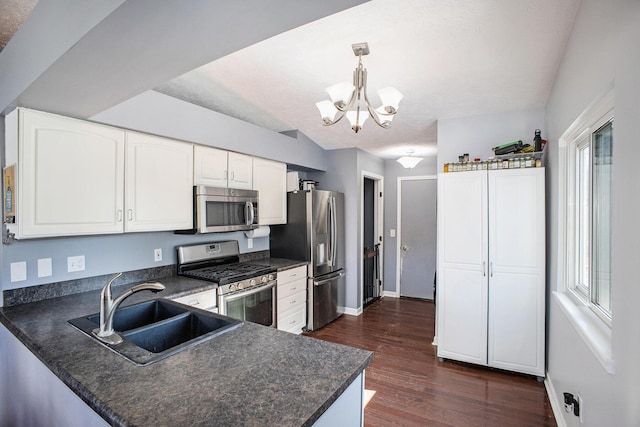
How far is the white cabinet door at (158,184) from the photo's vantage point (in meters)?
2.36

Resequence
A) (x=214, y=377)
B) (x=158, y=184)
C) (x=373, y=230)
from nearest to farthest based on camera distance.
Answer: (x=214, y=377), (x=158, y=184), (x=373, y=230)

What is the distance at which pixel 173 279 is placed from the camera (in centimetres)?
275

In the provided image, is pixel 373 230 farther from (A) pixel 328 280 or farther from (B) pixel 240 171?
(B) pixel 240 171

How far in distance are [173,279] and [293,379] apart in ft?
6.68

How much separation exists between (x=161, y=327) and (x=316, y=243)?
236 cm

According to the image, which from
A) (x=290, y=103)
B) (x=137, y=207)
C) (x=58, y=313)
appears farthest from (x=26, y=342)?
(x=290, y=103)

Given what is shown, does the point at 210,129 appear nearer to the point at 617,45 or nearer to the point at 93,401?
the point at 93,401

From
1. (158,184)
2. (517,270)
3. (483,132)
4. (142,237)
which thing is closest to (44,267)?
(142,237)

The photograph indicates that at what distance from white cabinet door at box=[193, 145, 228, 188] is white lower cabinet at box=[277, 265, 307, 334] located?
1.17 metres

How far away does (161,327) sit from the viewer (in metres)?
1.67

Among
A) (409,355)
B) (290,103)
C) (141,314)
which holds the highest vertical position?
(290,103)

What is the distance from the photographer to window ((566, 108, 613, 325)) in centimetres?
161

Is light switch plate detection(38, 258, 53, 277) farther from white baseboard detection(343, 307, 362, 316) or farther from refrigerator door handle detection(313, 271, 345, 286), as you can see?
white baseboard detection(343, 307, 362, 316)

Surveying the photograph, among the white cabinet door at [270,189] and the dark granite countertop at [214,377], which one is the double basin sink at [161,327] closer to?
the dark granite countertop at [214,377]
